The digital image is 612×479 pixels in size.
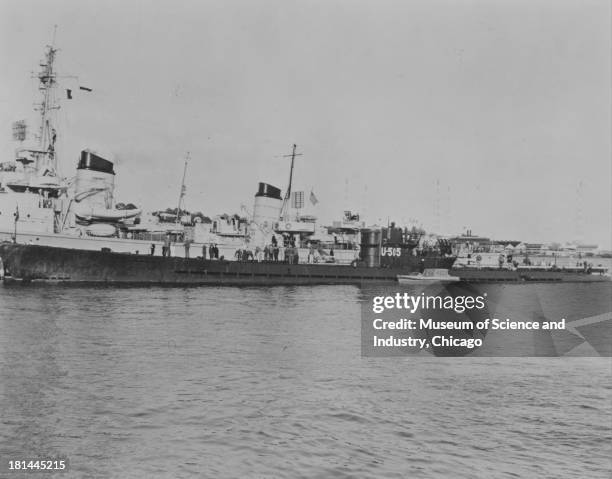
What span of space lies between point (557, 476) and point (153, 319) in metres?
16.8

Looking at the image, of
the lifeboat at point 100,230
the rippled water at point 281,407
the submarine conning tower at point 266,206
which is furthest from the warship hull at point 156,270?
the rippled water at point 281,407

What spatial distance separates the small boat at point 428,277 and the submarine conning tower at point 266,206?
1163 cm

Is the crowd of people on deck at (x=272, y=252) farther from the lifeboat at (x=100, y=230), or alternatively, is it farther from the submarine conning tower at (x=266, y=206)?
the lifeboat at (x=100, y=230)

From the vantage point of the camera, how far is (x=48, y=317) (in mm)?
22406

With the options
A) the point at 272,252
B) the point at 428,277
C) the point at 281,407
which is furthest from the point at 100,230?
the point at 281,407

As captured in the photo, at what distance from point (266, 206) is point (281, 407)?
43.4m

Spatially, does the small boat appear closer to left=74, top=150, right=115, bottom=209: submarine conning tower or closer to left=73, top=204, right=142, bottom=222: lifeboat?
left=73, top=204, right=142, bottom=222: lifeboat

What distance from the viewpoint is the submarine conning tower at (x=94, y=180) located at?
4416 centimetres

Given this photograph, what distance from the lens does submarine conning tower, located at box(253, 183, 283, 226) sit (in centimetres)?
5484

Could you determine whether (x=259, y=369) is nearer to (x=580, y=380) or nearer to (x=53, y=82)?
(x=580, y=380)

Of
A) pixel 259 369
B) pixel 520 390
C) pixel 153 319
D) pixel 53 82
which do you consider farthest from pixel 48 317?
pixel 53 82

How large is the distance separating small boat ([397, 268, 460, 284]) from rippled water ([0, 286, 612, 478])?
3159 centimetres

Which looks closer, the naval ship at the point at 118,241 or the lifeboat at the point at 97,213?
the naval ship at the point at 118,241

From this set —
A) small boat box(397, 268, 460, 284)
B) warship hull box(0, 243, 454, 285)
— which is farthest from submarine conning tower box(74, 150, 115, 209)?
small boat box(397, 268, 460, 284)
